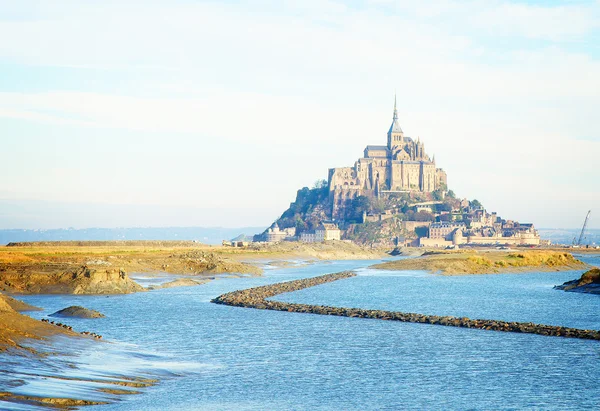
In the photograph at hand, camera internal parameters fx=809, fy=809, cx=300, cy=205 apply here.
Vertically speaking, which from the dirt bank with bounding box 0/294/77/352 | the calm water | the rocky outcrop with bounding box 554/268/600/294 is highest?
the dirt bank with bounding box 0/294/77/352

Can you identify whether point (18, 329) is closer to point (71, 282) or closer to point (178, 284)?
point (71, 282)

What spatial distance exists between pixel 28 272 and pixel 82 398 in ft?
138

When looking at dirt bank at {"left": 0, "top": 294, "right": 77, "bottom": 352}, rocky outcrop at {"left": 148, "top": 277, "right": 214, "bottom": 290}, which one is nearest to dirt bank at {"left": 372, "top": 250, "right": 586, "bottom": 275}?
rocky outcrop at {"left": 148, "top": 277, "right": 214, "bottom": 290}

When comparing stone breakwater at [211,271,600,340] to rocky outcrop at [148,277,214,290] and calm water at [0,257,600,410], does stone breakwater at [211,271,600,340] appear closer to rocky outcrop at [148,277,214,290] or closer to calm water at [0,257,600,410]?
calm water at [0,257,600,410]

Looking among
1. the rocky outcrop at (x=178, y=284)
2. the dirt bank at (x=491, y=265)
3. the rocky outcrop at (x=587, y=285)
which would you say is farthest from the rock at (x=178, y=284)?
the dirt bank at (x=491, y=265)

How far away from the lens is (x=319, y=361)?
3058 centimetres

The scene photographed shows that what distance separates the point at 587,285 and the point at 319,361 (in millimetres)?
43962

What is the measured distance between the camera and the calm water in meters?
23.7

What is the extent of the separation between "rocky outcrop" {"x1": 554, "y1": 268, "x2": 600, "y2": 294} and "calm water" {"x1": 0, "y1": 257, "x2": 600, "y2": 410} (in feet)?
51.1

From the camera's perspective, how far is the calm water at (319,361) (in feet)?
77.7

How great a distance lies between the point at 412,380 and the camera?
88.5 ft

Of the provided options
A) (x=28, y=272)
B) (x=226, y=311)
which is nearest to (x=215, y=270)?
(x=28, y=272)

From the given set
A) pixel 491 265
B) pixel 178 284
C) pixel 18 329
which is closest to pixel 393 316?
pixel 18 329

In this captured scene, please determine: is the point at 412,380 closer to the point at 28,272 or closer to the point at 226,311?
the point at 226,311
